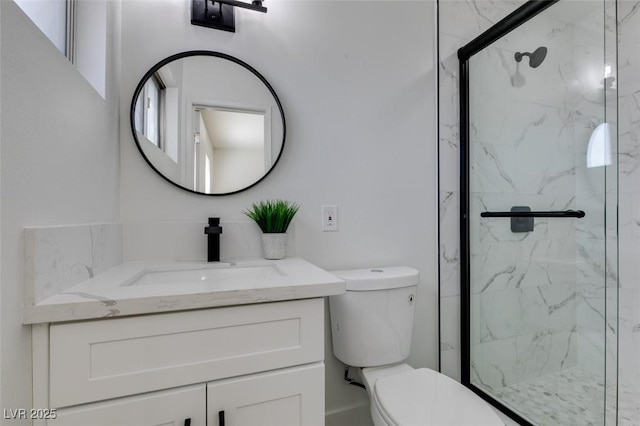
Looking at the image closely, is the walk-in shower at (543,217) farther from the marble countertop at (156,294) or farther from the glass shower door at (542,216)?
the marble countertop at (156,294)

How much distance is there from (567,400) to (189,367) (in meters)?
1.57

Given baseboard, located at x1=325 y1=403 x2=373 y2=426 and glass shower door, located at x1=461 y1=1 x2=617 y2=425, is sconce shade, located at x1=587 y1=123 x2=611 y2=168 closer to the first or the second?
glass shower door, located at x1=461 y1=1 x2=617 y2=425

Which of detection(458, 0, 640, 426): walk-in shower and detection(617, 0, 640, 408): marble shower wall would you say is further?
detection(617, 0, 640, 408): marble shower wall

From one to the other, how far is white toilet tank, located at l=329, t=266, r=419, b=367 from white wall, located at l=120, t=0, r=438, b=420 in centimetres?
20

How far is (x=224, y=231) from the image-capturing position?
1.27 meters

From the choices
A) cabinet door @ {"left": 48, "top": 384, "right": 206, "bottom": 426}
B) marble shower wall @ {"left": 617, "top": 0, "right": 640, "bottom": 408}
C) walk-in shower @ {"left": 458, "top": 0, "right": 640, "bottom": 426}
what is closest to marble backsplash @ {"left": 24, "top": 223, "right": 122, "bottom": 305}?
cabinet door @ {"left": 48, "top": 384, "right": 206, "bottom": 426}

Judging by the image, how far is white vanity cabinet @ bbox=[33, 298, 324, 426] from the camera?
668 millimetres

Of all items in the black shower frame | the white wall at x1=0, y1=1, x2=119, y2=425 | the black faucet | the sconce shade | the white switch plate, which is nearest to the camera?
the white wall at x1=0, y1=1, x2=119, y2=425

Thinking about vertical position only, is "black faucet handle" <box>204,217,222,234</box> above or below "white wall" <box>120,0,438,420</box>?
below

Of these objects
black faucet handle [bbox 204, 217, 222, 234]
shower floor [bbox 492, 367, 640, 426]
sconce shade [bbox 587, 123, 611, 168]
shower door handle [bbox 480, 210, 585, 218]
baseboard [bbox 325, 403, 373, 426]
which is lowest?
baseboard [bbox 325, 403, 373, 426]

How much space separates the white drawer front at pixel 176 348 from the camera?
0.67 metres

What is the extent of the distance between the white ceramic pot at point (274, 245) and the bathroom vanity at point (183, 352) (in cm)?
36

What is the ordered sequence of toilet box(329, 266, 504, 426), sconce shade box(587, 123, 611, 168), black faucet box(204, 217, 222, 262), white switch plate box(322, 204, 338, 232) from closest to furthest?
toilet box(329, 266, 504, 426) < black faucet box(204, 217, 222, 262) < sconce shade box(587, 123, 611, 168) < white switch plate box(322, 204, 338, 232)

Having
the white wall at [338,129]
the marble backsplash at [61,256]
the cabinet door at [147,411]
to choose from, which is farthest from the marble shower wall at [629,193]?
the marble backsplash at [61,256]
